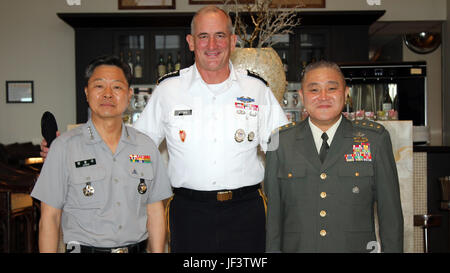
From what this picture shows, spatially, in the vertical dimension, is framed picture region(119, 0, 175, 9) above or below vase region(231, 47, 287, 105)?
above

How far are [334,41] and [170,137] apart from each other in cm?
441

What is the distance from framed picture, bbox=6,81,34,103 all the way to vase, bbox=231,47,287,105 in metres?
4.94

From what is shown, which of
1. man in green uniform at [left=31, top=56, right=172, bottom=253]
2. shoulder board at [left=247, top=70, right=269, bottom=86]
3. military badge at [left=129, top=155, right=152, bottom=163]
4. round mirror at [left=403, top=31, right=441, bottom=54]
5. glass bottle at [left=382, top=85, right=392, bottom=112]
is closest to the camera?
man in green uniform at [left=31, top=56, right=172, bottom=253]

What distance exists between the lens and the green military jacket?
1730 mm

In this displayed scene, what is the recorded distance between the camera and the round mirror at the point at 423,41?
5645 millimetres

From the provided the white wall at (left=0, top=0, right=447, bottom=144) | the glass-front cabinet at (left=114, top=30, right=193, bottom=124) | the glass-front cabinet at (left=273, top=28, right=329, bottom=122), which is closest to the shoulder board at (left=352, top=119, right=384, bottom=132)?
the glass-front cabinet at (left=273, top=28, right=329, bottom=122)

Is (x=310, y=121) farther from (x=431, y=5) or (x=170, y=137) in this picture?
(x=431, y=5)

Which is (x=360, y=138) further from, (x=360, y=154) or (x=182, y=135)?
(x=182, y=135)

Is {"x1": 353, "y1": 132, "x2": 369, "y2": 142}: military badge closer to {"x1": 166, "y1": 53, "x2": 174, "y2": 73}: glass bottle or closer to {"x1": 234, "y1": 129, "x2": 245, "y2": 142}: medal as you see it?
{"x1": 234, "y1": 129, "x2": 245, "y2": 142}: medal

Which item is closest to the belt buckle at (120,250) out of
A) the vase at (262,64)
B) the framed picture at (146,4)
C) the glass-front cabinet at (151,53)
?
the vase at (262,64)

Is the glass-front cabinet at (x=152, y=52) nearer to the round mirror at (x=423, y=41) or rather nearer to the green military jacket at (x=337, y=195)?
the round mirror at (x=423, y=41)

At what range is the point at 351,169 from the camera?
1.78 m

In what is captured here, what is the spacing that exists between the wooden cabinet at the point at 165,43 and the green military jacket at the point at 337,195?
4.23 metres
